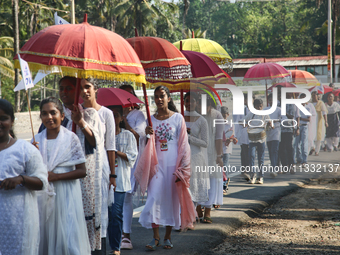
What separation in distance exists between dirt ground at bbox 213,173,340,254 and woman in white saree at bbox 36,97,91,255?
2160mm

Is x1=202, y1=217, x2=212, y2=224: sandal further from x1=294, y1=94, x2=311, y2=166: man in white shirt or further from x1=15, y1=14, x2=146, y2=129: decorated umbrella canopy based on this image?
x1=294, y1=94, x2=311, y2=166: man in white shirt

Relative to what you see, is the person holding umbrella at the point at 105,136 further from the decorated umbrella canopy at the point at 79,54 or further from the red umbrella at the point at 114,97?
the red umbrella at the point at 114,97

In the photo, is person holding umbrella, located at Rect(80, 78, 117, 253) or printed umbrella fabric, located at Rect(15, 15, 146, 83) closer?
printed umbrella fabric, located at Rect(15, 15, 146, 83)

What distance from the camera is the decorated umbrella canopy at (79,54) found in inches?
144

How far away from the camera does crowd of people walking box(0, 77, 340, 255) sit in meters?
3.13

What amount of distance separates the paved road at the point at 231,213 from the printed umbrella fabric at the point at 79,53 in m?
2.30

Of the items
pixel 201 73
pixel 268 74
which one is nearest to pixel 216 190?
pixel 201 73

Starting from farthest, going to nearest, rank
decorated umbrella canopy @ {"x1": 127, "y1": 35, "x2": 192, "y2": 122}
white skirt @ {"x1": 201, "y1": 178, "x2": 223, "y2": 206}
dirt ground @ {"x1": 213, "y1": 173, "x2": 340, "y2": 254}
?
1. white skirt @ {"x1": 201, "y1": 178, "x2": 223, "y2": 206}
2. decorated umbrella canopy @ {"x1": 127, "y1": 35, "x2": 192, "y2": 122}
3. dirt ground @ {"x1": 213, "y1": 173, "x2": 340, "y2": 254}

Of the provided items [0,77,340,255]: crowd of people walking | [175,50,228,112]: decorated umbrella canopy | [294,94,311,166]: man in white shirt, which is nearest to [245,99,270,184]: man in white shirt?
[0,77,340,255]: crowd of people walking

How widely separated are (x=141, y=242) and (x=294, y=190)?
180 inches

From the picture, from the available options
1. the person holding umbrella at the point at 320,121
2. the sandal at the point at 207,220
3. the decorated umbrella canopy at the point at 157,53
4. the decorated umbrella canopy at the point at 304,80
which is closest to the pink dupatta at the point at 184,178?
the decorated umbrella canopy at the point at 157,53

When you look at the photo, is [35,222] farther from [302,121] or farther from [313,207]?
[302,121]

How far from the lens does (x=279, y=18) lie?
56562 mm

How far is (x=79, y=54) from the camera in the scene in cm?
369
